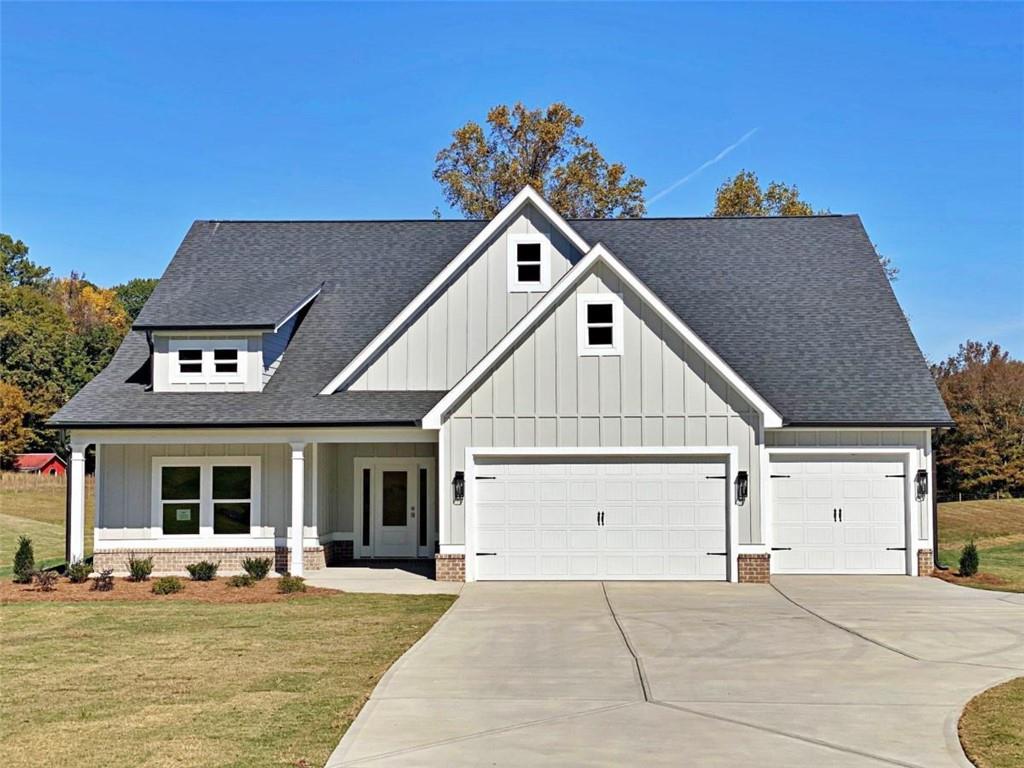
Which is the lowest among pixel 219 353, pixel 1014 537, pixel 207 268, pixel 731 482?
pixel 1014 537

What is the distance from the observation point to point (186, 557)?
822 inches

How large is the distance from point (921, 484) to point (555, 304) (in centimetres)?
799

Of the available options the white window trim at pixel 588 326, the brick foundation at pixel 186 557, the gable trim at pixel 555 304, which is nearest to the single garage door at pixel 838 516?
the gable trim at pixel 555 304

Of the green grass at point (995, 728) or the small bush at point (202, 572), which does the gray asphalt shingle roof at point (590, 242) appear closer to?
the small bush at point (202, 572)

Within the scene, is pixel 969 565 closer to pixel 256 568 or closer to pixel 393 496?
pixel 393 496

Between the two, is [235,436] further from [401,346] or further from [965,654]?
[965,654]

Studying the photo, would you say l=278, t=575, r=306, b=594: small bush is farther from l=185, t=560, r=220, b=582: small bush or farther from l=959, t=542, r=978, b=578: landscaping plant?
l=959, t=542, r=978, b=578: landscaping plant

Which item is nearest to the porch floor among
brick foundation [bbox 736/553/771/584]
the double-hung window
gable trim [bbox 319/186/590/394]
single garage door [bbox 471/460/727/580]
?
single garage door [bbox 471/460/727/580]

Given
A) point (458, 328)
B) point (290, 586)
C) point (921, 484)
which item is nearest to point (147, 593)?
point (290, 586)

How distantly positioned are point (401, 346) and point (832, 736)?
14614 millimetres

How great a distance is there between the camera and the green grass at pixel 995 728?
7867mm

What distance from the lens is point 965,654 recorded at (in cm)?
1220

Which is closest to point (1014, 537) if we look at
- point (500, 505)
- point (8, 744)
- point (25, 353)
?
point (500, 505)

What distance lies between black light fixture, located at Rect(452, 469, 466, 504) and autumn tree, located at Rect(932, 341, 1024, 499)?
1500 inches
